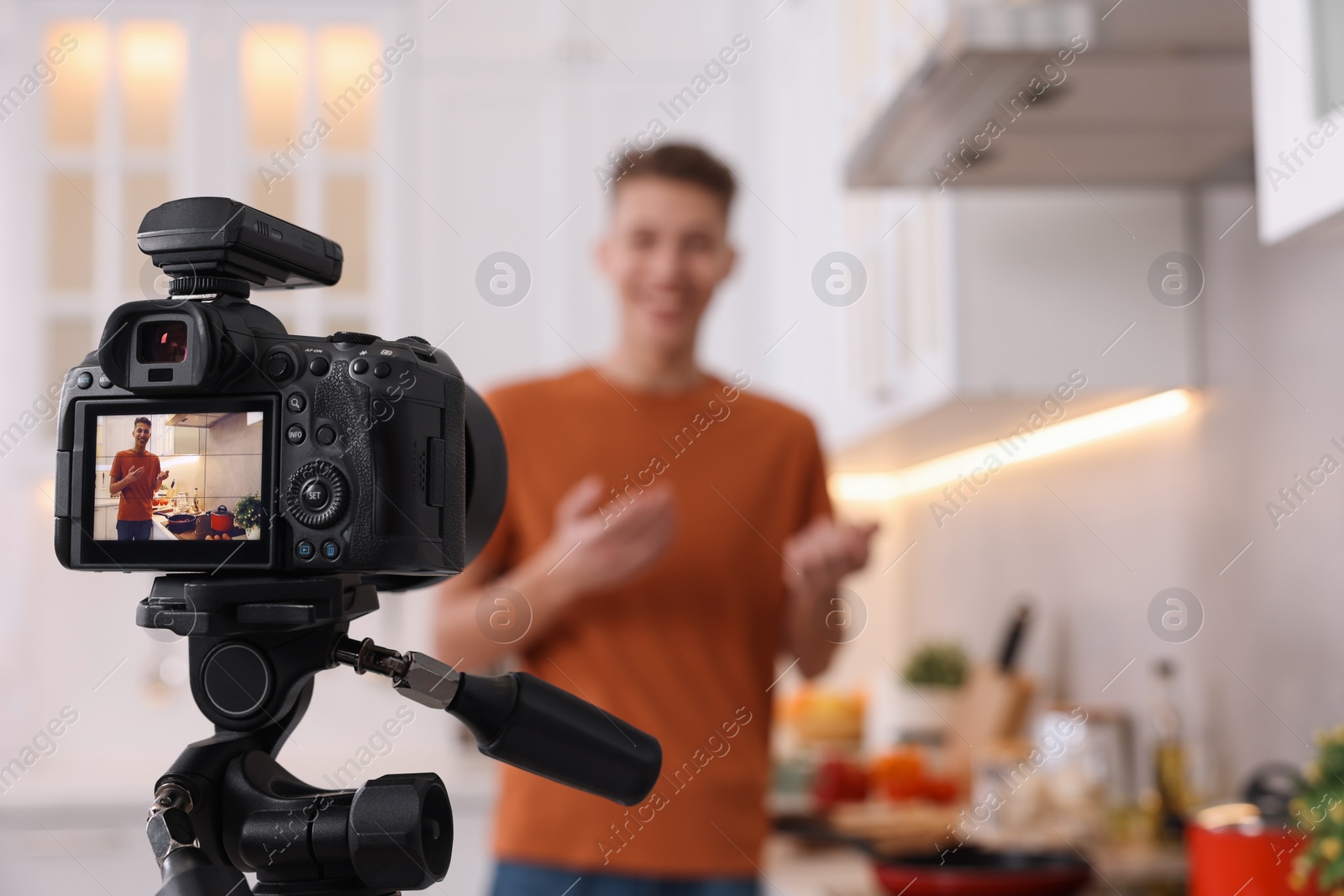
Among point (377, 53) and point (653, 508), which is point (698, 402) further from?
point (377, 53)

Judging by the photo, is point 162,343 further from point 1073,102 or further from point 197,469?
point 1073,102

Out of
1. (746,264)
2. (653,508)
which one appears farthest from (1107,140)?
(746,264)

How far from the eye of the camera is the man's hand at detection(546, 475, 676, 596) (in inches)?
42.9

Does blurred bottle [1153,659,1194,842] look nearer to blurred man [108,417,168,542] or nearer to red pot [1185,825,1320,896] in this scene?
red pot [1185,825,1320,896]

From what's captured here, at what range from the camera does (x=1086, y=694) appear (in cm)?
189

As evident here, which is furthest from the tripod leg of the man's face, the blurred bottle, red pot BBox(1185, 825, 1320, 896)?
the blurred bottle

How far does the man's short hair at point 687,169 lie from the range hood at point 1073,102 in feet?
0.47

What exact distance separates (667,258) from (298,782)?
37.3 inches

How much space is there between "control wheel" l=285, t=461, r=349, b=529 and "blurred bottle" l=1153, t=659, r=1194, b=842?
1.30 m

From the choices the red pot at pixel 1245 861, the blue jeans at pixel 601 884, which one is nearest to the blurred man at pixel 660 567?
the blue jeans at pixel 601 884

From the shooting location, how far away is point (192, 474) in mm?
434

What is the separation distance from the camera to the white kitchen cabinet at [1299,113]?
2.27 ft

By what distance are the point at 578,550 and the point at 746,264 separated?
1792 mm

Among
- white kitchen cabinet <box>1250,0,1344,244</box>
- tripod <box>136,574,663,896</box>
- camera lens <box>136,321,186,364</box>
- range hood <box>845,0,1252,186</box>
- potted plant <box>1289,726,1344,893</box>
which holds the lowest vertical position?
potted plant <box>1289,726,1344,893</box>
